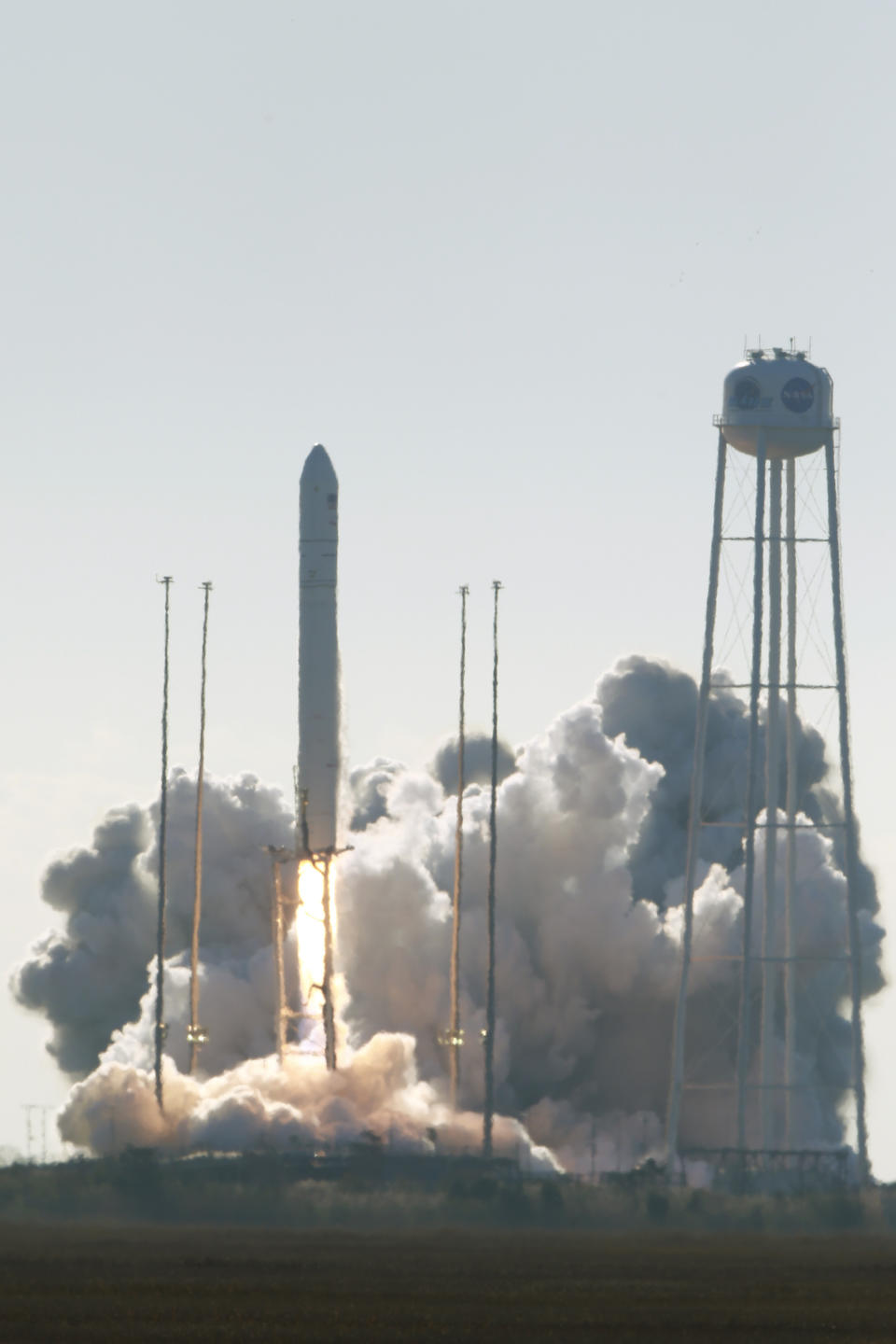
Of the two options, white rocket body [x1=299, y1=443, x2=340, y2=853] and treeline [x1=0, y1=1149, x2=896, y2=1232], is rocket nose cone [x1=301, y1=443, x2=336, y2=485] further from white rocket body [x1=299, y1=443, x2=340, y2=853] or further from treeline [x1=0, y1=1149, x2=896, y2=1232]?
treeline [x1=0, y1=1149, x2=896, y2=1232]

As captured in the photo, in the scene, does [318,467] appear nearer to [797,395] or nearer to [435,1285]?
[797,395]

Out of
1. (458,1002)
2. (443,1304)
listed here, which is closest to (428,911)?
(458,1002)

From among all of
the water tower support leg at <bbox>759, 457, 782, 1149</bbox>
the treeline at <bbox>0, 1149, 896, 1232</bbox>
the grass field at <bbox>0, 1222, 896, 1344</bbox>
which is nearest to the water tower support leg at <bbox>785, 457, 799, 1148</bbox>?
the water tower support leg at <bbox>759, 457, 782, 1149</bbox>

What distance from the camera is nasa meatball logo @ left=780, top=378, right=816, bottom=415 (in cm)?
11962

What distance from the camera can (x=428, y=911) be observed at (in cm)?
14450

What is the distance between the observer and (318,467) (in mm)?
120188

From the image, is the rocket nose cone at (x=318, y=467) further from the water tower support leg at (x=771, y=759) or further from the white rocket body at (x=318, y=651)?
the water tower support leg at (x=771, y=759)

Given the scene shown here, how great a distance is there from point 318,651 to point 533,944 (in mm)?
30840

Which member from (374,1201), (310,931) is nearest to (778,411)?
(310,931)

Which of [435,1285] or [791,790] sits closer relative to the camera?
[435,1285]

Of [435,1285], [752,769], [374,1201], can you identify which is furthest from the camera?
[752,769]

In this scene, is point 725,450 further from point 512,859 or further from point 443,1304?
point 443,1304

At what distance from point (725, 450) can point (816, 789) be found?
4420cm

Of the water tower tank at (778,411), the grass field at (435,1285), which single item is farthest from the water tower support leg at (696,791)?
the grass field at (435,1285)
